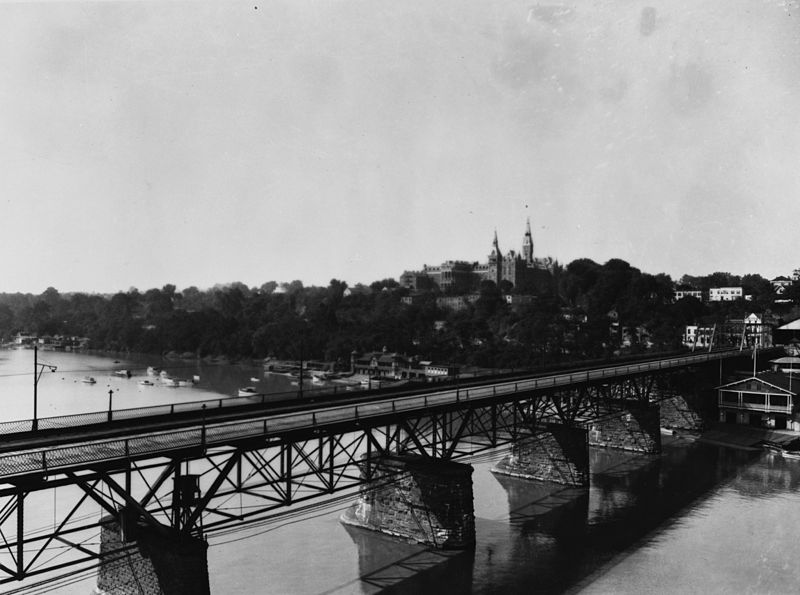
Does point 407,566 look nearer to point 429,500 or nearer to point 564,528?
point 429,500

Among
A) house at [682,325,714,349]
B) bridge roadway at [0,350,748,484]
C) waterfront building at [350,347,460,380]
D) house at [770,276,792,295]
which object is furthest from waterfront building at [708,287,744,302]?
bridge roadway at [0,350,748,484]

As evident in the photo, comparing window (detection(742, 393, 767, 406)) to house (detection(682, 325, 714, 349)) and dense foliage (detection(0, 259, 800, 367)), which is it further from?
house (detection(682, 325, 714, 349))

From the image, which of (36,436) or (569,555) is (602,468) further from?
(36,436)

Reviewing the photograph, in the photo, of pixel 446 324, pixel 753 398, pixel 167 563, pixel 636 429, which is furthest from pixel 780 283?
pixel 167 563

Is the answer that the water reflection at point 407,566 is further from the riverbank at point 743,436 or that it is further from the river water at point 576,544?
the riverbank at point 743,436

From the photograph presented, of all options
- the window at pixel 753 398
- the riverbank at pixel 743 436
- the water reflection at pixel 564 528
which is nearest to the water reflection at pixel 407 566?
the water reflection at pixel 564 528

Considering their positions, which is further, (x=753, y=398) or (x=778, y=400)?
(x=753, y=398)

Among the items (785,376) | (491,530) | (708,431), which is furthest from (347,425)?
(785,376)
